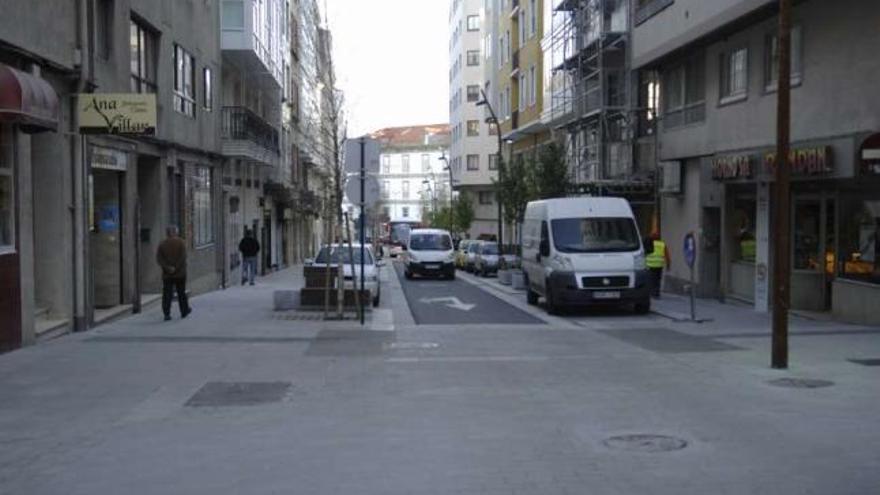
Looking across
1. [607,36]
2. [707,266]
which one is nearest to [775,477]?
[707,266]

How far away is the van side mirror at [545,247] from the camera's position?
2103cm

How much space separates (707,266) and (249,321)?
11.9 m

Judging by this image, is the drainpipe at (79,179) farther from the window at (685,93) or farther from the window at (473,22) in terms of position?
the window at (473,22)

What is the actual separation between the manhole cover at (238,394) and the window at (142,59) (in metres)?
10.6

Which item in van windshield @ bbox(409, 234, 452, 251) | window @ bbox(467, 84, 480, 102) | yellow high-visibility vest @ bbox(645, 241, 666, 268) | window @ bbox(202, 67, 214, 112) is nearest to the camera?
yellow high-visibility vest @ bbox(645, 241, 666, 268)

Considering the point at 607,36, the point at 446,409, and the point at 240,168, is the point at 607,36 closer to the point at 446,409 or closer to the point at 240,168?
the point at 240,168

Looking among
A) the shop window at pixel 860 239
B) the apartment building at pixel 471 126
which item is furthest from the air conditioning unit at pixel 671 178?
the apartment building at pixel 471 126

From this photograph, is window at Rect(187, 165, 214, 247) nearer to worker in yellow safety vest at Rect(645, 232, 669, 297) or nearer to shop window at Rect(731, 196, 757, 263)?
worker in yellow safety vest at Rect(645, 232, 669, 297)

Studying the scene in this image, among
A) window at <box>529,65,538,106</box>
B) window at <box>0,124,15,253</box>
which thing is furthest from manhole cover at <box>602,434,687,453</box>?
window at <box>529,65,538,106</box>

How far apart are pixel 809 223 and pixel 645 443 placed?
44.3 ft

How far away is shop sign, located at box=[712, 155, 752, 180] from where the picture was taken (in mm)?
20234

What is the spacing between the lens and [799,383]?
34.8 feet

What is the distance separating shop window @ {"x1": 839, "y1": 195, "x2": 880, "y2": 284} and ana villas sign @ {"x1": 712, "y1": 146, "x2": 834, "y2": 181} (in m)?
1.03

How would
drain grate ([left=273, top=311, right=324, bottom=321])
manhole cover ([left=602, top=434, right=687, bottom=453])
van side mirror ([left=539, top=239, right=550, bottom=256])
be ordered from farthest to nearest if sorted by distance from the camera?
1. van side mirror ([left=539, top=239, right=550, bottom=256])
2. drain grate ([left=273, top=311, right=324, bottom=321])
3. manhole cover ([left=602, top=434, right=687, bottom=453])
